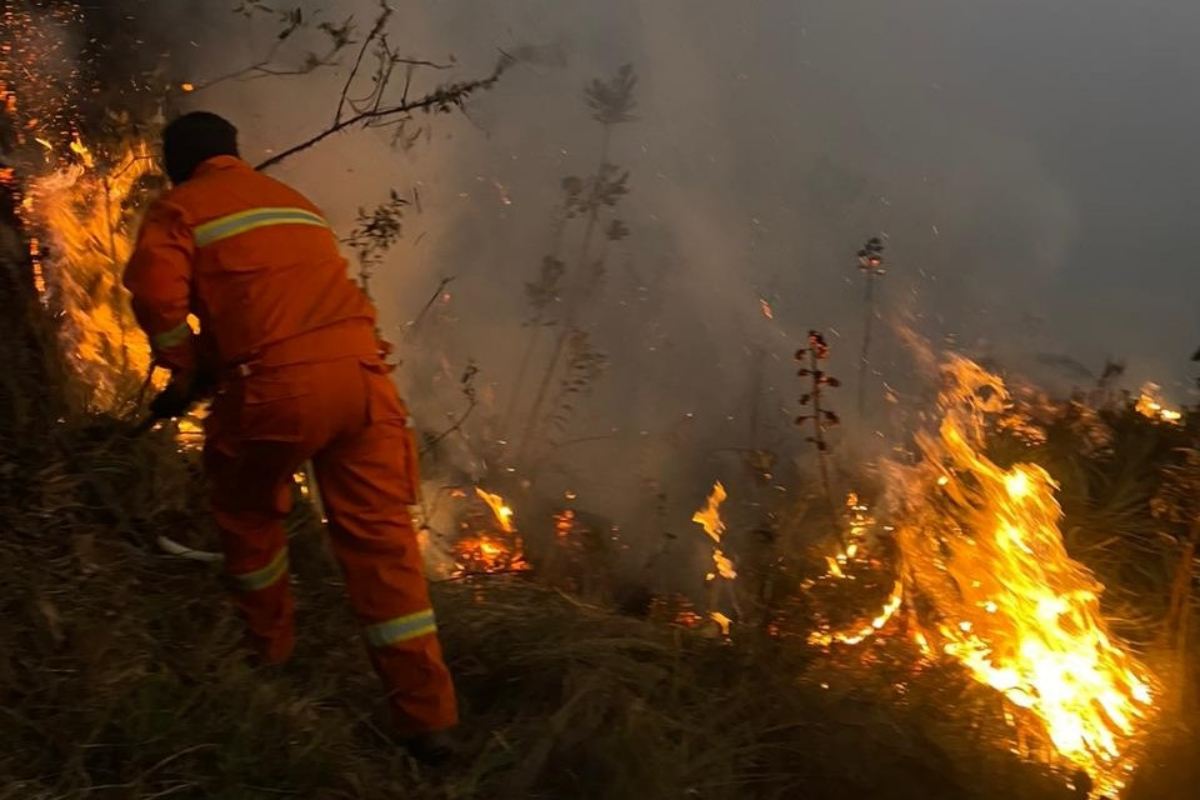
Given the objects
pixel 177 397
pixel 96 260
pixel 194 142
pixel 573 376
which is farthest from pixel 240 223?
pixel 573 376

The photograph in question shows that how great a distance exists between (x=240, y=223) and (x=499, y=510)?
7.28ft

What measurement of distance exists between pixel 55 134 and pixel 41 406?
1490 mm

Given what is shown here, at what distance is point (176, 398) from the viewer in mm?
2564

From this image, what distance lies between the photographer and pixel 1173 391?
14.5ft

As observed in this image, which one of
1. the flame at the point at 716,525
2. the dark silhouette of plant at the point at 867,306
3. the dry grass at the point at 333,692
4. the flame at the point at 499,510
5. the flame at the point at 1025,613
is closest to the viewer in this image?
the dry grass at the point at 333,692

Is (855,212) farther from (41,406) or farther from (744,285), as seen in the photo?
(41,406)

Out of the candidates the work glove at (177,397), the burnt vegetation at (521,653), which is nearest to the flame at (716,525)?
the burnt vegetation at (521,653)

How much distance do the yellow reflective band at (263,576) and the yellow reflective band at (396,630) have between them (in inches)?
15.6

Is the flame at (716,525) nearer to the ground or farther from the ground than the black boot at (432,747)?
farther from the ground

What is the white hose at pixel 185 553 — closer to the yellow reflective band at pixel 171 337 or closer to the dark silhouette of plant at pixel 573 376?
the yellow reflective band at pixel 171 337

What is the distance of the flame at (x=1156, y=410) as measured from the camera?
344cm

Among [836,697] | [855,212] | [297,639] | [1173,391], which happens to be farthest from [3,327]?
[1173,391]

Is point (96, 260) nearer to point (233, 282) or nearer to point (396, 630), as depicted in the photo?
point (233, 282)

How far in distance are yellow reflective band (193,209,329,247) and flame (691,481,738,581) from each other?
91.4 inches
